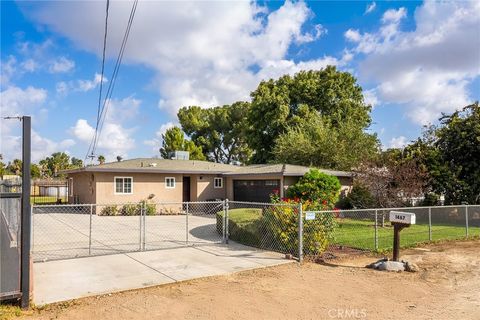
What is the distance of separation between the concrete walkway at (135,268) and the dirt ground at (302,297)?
42 cm

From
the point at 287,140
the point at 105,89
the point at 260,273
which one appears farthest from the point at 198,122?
the point at 260,273

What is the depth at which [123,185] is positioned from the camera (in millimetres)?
21719

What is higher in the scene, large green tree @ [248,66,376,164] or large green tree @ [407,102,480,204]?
large green tree @ [248,66,376,164]

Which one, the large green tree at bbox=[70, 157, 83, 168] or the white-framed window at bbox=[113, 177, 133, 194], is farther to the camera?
the large green tree at bbox=[70, 157, 83, 168]

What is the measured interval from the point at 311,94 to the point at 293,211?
28.3 meters

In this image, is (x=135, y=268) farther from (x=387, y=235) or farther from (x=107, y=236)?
(x=387, y=235)

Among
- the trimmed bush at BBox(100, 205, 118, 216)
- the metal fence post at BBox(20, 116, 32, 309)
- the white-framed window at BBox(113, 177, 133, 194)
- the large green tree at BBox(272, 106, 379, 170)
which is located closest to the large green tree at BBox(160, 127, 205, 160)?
the large green tree at BBox(272, 106, 379, 170)

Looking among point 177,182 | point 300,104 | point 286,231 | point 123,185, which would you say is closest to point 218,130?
point 300,104

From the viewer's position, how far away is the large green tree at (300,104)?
3534 centimetres

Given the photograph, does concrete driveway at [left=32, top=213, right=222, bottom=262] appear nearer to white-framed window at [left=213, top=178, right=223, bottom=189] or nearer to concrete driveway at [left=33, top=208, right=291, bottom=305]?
concrete driveway at [left=33, top=208, right=291, bottom=305]

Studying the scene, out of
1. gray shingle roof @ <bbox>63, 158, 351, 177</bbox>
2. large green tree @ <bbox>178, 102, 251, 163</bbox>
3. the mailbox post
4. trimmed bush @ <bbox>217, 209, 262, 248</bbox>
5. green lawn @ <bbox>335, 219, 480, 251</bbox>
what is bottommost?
green lawn @ <bbox>335, 219, 480, 251</bbox>

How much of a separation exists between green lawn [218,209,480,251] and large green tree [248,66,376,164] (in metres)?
19.8

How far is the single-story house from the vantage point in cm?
2073

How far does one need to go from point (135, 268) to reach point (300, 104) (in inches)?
1186
